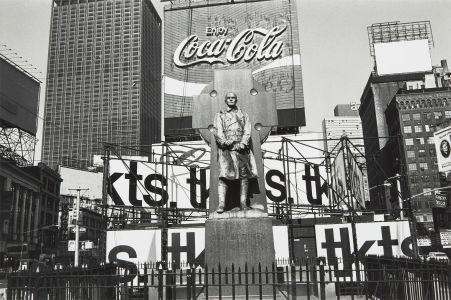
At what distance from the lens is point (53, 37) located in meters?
134

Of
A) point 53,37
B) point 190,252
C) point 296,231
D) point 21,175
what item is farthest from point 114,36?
point 190,252

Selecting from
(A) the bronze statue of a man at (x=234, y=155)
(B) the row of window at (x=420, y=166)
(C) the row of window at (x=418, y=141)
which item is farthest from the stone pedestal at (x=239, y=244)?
(C) the row of window at (x=418, y=141)

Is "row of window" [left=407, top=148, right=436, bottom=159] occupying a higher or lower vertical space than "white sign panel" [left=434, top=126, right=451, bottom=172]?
higher

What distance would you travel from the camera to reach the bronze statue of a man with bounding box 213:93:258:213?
945 cm

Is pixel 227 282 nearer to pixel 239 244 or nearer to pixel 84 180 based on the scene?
pixel 239 244

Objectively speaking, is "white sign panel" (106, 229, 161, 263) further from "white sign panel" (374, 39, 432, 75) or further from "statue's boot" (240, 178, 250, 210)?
"white sign panel" (374, 39, 432, 75)

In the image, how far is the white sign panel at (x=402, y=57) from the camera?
9088 centimetres

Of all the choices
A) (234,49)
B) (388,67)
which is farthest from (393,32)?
(234,49)

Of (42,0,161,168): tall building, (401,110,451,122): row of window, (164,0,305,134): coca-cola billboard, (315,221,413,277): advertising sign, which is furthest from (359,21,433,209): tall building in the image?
(42,0,161,168): tall building

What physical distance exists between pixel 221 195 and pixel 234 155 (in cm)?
91

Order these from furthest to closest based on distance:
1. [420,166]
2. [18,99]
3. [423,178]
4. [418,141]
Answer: [418,141]
[420,166]
[423,178]
[18,99]

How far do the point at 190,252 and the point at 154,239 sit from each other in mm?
1891

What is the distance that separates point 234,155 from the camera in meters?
9.51

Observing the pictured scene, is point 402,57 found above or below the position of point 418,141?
above
